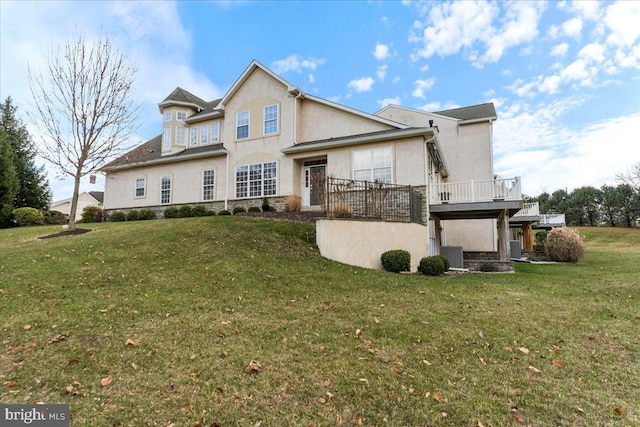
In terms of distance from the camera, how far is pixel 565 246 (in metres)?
18.0

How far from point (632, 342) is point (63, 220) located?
29677mm

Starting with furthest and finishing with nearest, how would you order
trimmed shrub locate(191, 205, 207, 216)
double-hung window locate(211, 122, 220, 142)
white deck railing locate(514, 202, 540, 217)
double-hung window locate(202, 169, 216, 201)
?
white deck railing locate(514, 202, 540, 217) < double-hung window locate(211, 122, 220, 142) < double-hung window locate(202, 169, 216, 201) < trimmed shrub locate(191, 205, 207, 216)

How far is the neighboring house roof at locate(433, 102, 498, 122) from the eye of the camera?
19344 mm

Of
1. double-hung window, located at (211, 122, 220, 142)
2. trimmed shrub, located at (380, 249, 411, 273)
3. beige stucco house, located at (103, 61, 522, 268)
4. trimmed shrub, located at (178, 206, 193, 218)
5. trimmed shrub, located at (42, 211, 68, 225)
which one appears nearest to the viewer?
trimmed shrub, located at (380, 249, 411, 273)

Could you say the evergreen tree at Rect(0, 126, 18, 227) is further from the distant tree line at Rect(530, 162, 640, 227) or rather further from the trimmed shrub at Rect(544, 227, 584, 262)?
the distant tree line at Rect(530, 162, 640, 227)

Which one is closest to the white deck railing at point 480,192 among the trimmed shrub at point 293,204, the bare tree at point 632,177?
the trimmed shrub at point 293,204

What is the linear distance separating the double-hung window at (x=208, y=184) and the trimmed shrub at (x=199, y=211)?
0.77 metres

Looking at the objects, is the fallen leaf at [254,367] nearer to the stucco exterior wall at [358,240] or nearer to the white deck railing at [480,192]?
the stucco exterior wall at [358,240]

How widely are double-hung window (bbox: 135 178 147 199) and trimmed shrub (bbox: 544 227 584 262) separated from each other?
25255 millimetres

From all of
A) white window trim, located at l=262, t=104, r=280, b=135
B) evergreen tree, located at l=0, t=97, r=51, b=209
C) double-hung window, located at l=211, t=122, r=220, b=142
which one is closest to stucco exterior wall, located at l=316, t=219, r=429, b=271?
white window trim, located at l=262, t=104, r=280, b=135

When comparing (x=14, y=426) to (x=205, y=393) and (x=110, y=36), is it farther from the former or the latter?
(x=110, y=36)

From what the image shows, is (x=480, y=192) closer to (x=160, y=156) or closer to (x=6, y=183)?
(x=160, y=156)

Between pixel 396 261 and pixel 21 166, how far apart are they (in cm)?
3059

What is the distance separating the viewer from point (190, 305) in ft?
18.6
